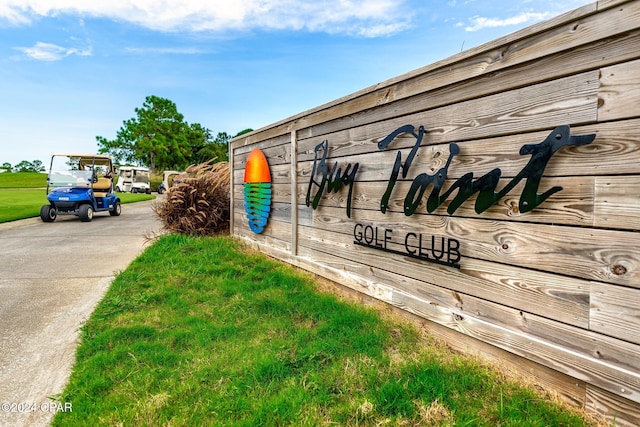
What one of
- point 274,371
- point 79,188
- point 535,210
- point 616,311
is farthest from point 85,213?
point 616,311

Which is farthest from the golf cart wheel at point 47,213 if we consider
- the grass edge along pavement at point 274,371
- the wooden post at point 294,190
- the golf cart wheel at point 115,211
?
the wooden post at point 294,190

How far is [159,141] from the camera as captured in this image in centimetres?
4462

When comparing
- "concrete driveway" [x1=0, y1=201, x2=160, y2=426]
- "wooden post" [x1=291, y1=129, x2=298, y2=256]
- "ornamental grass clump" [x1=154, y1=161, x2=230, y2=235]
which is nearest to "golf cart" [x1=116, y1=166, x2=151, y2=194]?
"concrete driveway" [x1=0, y1=201, x2=160, y2=426]

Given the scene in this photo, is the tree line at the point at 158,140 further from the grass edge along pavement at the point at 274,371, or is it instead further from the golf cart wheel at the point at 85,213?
the grass edge along pavement at the point at 274,371

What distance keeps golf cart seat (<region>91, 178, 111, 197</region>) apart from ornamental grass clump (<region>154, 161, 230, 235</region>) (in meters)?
5.73

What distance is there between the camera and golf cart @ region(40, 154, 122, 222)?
1065cm

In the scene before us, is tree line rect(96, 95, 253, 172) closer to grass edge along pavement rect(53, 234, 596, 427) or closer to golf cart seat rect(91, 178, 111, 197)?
golf cart seat rect(91, 178, 111, 197)

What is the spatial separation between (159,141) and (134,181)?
575 inches

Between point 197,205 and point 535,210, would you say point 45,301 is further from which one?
point 535,210

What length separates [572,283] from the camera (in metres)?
2.03

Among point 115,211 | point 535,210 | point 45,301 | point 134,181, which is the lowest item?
point 45,301

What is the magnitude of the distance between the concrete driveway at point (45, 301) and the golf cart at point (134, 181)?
2397 cm

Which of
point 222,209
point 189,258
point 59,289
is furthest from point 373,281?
point 222,209

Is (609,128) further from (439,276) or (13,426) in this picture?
(13,426)
